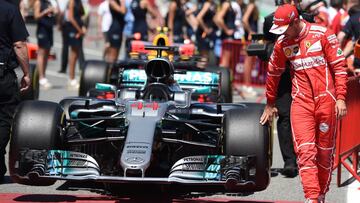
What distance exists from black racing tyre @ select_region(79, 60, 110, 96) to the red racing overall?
193 inches

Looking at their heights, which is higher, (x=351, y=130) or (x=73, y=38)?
(x=73, y=38)

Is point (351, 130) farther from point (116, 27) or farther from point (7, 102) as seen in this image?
point (116, 27)

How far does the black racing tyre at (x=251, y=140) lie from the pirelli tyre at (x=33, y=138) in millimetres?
1484

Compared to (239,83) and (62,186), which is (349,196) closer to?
(62,186)

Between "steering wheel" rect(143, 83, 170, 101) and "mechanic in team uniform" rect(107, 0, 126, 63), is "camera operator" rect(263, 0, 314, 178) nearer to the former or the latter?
"steering wheel" rect(143, 83, 170, 101)

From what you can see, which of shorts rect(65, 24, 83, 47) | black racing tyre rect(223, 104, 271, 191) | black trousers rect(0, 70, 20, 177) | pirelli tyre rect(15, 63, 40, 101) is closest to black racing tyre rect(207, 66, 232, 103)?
pirelli tyre rect(15, 63, 40, 101)

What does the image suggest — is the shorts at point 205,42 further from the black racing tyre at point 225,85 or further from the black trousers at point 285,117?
the black trousers at point 285,117

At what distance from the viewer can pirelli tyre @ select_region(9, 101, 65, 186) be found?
881 centimetres

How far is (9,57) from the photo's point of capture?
32.8ft

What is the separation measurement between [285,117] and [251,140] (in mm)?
2119

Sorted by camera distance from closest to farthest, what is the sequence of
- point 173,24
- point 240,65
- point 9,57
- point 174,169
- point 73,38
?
1. point 174,169
2. point 9,57
3. point 73,38
4. point 240,65
5. point 173,24

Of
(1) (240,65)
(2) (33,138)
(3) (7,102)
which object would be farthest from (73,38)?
(2) (33,138)

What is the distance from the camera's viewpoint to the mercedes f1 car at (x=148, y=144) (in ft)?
28.7

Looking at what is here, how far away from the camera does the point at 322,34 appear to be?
339 inches
